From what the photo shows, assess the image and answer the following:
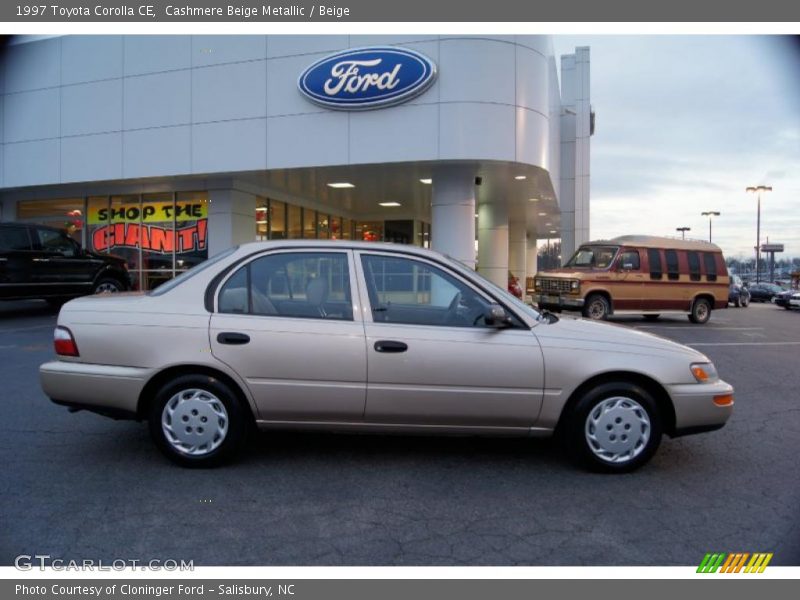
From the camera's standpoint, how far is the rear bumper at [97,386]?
13.7 ft

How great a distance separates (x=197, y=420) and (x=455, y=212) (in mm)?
10781

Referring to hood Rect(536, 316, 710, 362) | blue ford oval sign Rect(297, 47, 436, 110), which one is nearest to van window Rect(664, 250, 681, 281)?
blue ford oval sign Rect(297, 47, 436, 110)

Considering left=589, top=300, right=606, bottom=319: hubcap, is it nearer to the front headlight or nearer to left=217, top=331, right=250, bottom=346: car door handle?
the front headlight

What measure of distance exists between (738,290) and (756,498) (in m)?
28.9

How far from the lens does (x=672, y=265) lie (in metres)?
16.1

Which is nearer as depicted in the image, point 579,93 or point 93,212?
point 93,212

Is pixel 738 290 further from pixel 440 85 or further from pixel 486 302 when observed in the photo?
pixel 486 302

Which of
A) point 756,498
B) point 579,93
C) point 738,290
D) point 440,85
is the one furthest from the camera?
point 579,93

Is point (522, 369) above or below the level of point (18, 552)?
above

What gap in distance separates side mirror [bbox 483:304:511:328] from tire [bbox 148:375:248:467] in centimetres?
184

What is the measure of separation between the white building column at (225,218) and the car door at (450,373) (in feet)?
42.5

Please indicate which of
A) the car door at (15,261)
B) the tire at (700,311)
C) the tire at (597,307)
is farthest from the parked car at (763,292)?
the car door at (15,261)

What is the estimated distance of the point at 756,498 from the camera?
3857 millimetres

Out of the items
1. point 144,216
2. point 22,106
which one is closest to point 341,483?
point 144,216
